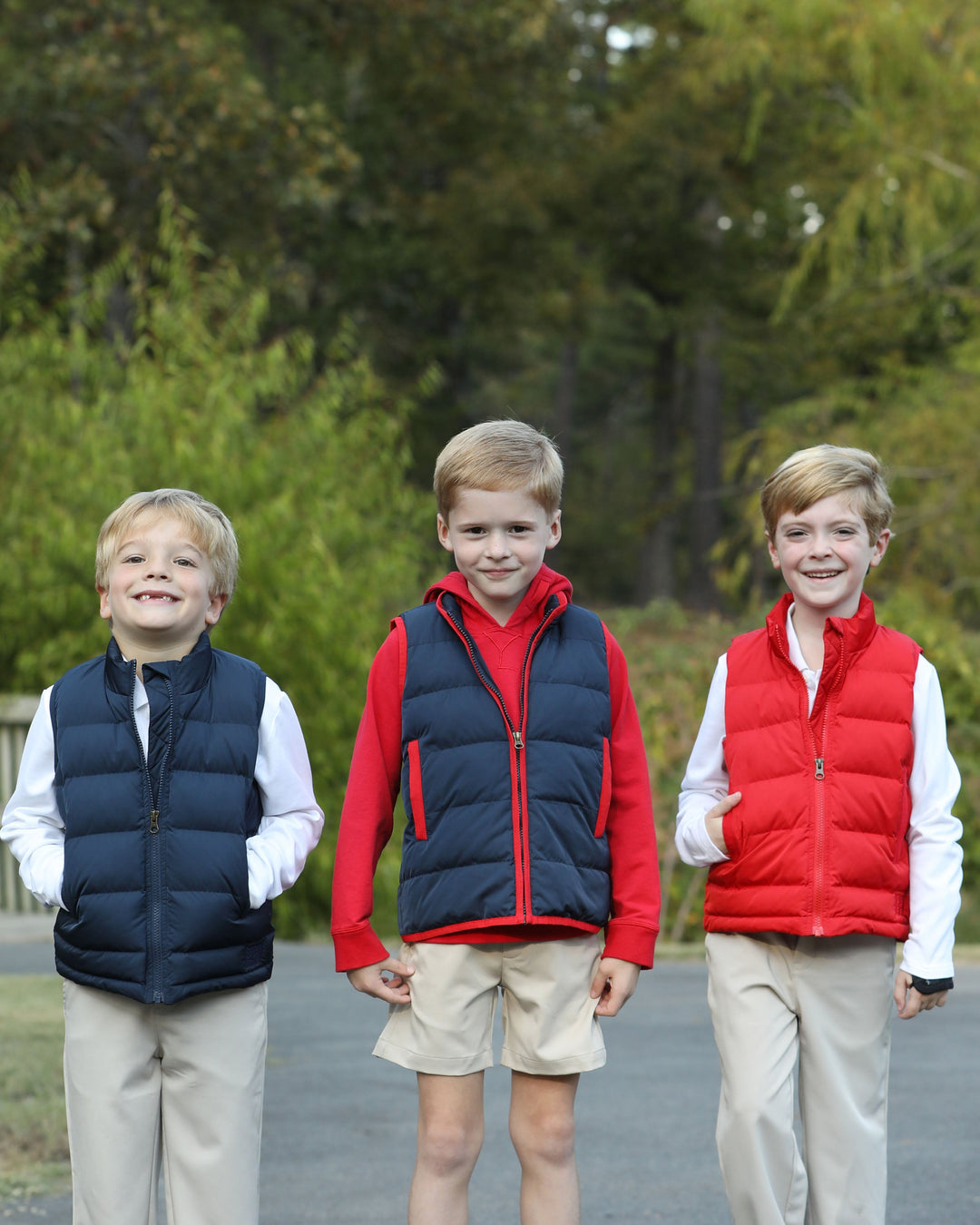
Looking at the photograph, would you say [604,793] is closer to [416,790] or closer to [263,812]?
[416,790]

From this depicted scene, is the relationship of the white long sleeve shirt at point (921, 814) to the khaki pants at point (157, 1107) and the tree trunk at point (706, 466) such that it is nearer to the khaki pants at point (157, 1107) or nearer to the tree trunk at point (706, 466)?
the khaki pants at point (157, 1107)

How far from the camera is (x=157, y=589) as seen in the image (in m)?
2.73

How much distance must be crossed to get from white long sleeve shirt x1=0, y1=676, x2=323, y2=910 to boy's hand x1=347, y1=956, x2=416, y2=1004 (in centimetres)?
22

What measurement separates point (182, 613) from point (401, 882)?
646mm

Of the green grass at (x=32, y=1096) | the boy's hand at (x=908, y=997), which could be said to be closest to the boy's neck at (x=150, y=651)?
the boy's hand at (x=908, y=997)

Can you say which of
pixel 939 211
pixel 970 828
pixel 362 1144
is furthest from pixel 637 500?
pixel 362 1144

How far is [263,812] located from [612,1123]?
2.15 m

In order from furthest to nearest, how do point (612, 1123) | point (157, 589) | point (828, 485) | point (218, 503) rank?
point (218, 503) < point (612, 1123) < point (828, 485) < point (157, 589)

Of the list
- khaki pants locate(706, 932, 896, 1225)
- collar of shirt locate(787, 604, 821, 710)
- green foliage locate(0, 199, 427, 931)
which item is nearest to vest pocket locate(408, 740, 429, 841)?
khaki pants locate(706, 932, 896, 1225)

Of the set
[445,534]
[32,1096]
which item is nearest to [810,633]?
[445,534]

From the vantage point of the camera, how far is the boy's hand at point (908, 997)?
2791 mm

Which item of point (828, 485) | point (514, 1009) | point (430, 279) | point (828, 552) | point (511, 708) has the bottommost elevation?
point (514, 1009)

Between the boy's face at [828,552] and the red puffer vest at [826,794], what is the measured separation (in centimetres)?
6

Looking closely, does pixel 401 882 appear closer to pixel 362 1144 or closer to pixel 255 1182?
pixel 255 1182
